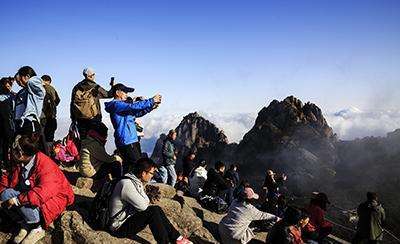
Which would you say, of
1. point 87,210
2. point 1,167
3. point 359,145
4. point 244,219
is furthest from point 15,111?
point 359,145

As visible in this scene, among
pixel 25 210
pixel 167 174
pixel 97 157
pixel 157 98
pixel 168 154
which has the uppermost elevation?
pixel 157 98

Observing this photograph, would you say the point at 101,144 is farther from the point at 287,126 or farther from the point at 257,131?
the point at 257,131

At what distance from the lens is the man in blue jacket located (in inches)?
356

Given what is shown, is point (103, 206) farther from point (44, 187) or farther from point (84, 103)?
point (84, 103)

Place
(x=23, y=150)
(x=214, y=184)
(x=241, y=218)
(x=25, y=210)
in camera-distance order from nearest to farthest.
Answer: (x=25, y=210) < (x=23, y=150) < (x=241, y=218) < (x=214, y=184)

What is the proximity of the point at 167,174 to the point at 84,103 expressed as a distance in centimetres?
566

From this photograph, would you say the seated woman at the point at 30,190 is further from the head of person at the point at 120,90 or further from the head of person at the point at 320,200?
the head of person at the point at 320,200

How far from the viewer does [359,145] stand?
3086 inches

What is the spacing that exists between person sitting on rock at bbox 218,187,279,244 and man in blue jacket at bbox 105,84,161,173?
9.48ft

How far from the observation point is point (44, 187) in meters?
7.10

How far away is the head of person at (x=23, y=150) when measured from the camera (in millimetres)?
7145

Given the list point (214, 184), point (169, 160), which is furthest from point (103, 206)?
point (169, 160)

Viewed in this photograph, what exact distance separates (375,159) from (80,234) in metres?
72.7

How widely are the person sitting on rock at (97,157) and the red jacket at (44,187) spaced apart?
2151 millimetres
